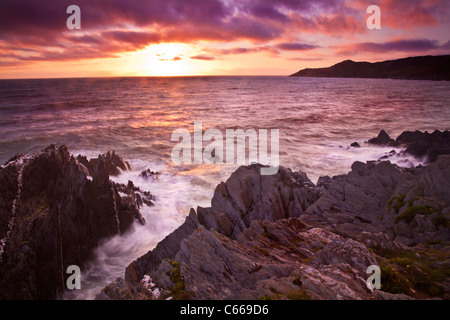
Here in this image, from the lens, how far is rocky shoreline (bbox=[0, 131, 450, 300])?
27.5 feet

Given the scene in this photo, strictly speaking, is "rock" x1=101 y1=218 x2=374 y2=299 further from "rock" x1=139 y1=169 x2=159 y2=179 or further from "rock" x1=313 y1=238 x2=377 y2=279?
"rock" x1=139 y1=169 x2=159 y2=179

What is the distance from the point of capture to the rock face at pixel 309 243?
8.12 m

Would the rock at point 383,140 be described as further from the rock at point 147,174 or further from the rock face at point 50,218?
the rock face at point 50,218

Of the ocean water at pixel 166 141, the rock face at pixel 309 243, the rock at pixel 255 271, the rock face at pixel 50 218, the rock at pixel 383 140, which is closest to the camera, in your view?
the rock at pixel 255 271

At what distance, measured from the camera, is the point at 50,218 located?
1488 centimetres

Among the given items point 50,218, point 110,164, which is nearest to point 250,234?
point 50,218

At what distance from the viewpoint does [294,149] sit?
39594 millimetres

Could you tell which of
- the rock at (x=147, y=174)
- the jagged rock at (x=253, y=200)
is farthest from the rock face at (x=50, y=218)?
the rock at (x=147, y=174)

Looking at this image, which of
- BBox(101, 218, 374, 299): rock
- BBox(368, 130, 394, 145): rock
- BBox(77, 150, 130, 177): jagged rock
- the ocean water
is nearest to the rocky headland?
BBox(101, 218, 374, 299): rock

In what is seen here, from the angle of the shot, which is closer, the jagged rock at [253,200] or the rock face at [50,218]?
the rock face at [50,218]

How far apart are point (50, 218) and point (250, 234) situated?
12398 mm

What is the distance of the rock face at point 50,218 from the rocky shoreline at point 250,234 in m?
0.06
